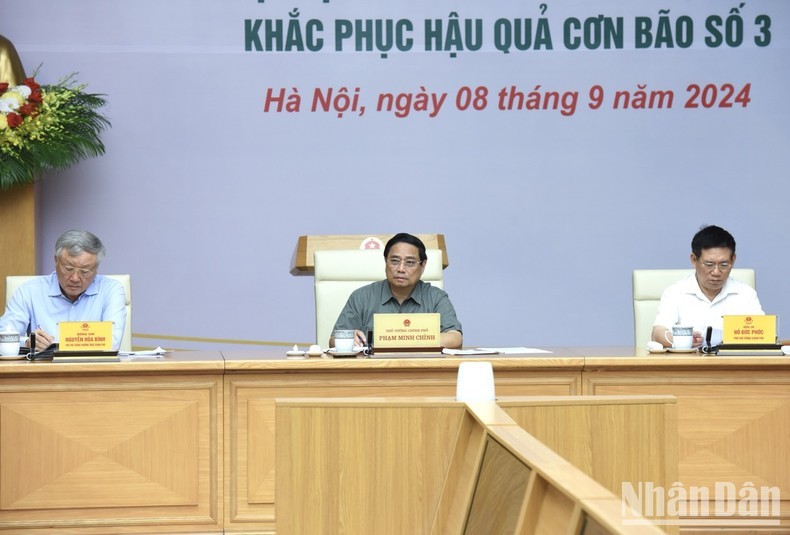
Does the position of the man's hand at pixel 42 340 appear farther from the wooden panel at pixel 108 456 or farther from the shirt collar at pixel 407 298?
the shirt collar at pixel 407 298

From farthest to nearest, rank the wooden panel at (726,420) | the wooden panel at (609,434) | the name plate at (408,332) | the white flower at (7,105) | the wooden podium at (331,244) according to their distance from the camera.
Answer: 1. the white flower at (7,105)
2. the wooden podium at (331,244)
3. the name plate at (408,332)
4. the wooden panel at (726,420)
5. the wooden panel at (609,434)

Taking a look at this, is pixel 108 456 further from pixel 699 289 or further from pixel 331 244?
pixel 699 289

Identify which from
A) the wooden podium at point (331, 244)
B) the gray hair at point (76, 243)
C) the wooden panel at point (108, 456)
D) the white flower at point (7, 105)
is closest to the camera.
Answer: the wooden panel at point (108, 456)

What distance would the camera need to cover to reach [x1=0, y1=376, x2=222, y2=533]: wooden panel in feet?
9.30

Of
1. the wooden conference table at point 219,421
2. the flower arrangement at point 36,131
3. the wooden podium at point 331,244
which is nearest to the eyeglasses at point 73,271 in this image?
the wooden conference table at point 219,421

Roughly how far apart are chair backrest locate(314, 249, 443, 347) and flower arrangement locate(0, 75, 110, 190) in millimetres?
1566

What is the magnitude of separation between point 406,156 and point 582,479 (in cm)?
422

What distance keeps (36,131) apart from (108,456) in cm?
221

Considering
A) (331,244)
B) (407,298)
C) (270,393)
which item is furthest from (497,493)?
(331,244)

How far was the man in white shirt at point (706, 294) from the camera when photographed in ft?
11.7

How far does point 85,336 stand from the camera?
3025 mm

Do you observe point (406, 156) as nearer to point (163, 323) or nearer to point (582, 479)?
point (163, 323)

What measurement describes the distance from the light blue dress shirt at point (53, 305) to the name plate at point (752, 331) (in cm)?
210

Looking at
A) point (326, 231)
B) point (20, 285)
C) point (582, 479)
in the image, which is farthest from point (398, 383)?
point (326, 231)
